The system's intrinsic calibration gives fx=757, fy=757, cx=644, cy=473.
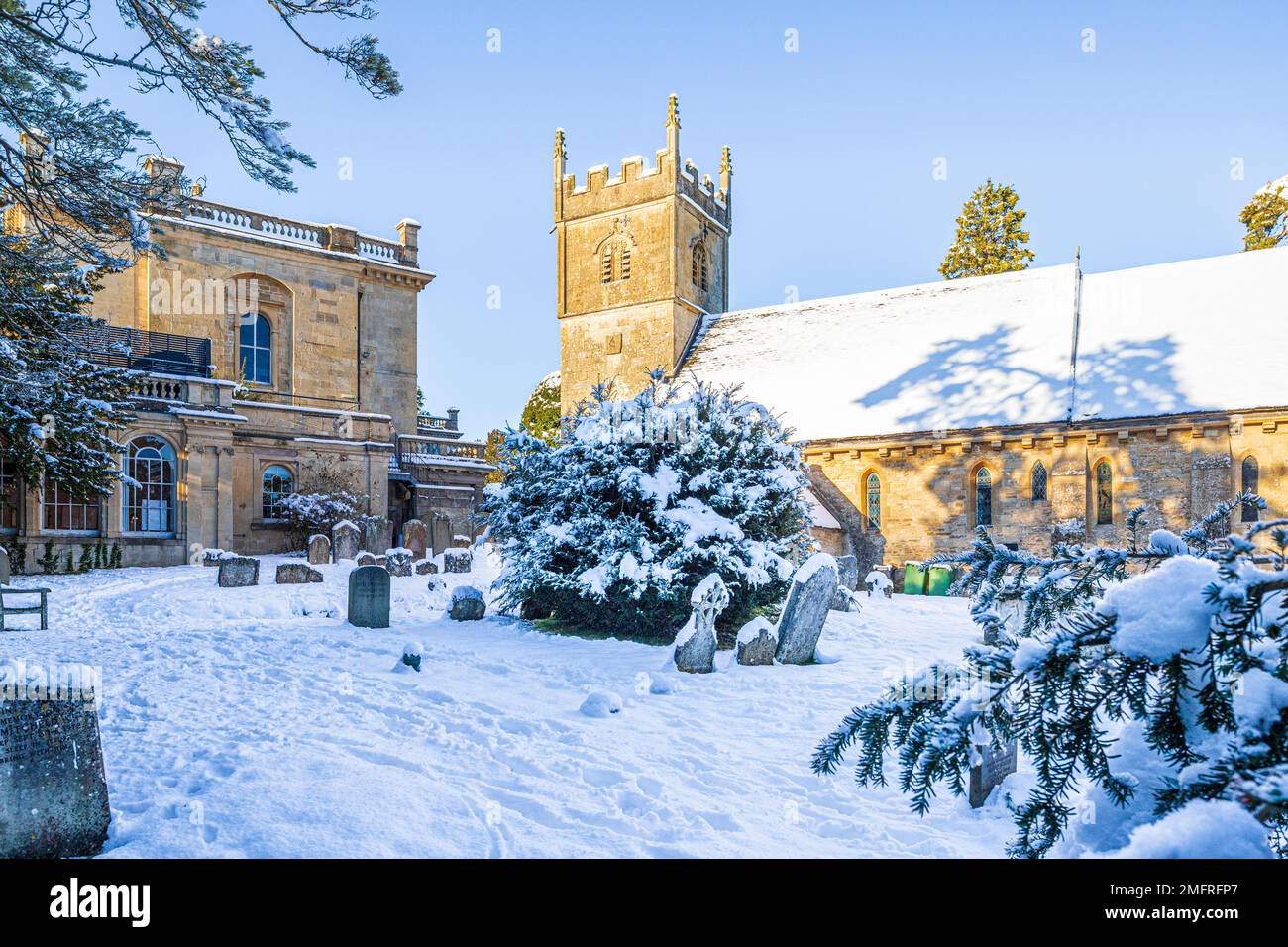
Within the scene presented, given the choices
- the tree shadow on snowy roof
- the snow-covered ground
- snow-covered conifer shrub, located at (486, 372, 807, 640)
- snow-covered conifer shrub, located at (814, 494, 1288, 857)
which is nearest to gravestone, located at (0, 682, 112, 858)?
the snow-covered ground

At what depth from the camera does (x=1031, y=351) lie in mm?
24250

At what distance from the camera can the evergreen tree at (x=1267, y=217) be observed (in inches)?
1093

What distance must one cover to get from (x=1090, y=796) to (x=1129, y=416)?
2204 centimetres

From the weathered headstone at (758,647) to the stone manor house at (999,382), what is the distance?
13.3 m

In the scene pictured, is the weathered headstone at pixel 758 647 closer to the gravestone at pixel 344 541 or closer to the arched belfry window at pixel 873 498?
the gravestone at pixel 344 541

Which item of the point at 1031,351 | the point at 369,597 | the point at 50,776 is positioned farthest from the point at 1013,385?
the point at 50,776

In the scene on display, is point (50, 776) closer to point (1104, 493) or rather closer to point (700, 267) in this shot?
point (1104, 493)

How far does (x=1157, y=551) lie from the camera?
2307mm

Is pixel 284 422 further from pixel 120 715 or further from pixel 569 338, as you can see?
pixel 120 715

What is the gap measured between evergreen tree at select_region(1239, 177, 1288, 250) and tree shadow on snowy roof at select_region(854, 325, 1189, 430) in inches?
409

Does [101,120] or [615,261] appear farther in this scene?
[615,261]

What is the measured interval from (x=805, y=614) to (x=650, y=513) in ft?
9.34

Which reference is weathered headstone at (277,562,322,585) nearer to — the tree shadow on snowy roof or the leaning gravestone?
the leaning gravestone

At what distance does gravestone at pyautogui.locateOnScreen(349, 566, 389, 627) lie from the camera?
36.2ft
